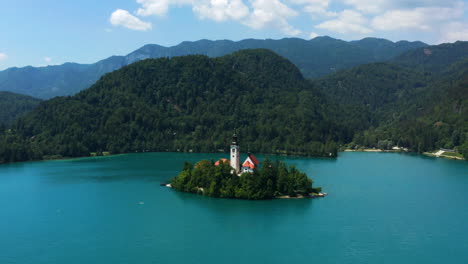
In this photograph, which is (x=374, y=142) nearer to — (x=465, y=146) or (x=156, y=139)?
(x=465, y=146)

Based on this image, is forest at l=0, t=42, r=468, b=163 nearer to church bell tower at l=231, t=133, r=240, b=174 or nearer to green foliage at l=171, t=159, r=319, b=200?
church bell tower at l=231, t=133, r=240, b=174

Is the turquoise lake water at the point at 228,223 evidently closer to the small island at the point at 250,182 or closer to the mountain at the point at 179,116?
the small island at the point at 250,182

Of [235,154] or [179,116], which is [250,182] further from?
[179,116]

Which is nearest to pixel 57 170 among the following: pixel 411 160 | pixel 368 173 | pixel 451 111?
pixel 368 173

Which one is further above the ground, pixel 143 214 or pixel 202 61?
pixel 202 61

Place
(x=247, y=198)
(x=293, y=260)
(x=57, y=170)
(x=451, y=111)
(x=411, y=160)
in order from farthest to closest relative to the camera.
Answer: (x=451, y=111) < (x=411, y=160) < (x=57, y=170) < (x=247, y=198) < (x=293, y=260)

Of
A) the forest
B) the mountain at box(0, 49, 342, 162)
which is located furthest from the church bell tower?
the mountain at box(0, 49, 342, 162)

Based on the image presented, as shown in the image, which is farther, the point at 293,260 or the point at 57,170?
the point at 57,170

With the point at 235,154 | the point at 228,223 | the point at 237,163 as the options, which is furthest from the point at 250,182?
the point at 228,223
